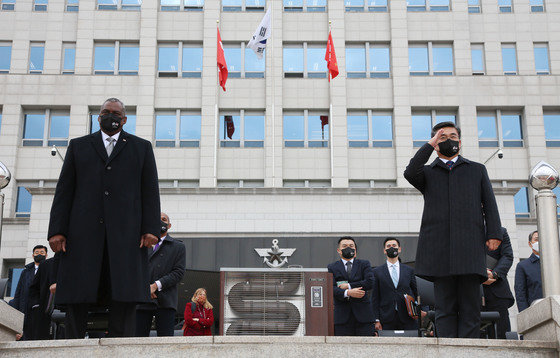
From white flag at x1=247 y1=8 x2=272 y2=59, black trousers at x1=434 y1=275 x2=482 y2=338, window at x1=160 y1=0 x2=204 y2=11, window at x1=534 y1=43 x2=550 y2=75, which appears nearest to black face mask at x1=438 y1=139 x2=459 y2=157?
black trousers at x1=434 y1=275 x2=482 y2=338

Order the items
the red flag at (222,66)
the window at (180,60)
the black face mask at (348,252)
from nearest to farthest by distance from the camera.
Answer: the black face mask at (348,252) → the red flag at (222,66) → the window at (180,60)

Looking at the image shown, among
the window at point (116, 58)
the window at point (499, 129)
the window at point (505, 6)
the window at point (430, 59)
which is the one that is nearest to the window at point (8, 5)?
the window at point (116, 58)

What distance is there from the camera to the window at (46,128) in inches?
1153

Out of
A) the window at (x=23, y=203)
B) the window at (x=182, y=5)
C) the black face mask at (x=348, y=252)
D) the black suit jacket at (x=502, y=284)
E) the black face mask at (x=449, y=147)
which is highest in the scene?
Answer: the window at (x=182, y=5)

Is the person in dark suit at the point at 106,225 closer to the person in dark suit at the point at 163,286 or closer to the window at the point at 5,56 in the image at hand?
the person in dark suit at the point at 163,286

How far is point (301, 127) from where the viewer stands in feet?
95.5

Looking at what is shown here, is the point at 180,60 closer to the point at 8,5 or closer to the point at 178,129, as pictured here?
the point at 178,129

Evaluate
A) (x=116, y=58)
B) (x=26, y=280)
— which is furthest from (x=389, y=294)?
(x=116, y=58)

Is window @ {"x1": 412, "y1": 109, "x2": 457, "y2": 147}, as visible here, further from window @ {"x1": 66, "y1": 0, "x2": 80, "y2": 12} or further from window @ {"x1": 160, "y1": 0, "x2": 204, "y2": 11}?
window @ {"x1": 66, "y1": 0, "x2": 80, "y2": 12}

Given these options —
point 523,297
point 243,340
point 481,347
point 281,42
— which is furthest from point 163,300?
point 281,42

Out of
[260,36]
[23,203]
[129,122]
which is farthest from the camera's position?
[129,122]

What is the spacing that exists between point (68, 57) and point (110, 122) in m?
25.0

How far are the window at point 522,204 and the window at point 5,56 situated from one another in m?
20.4

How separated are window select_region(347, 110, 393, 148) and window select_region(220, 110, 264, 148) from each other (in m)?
3.45
